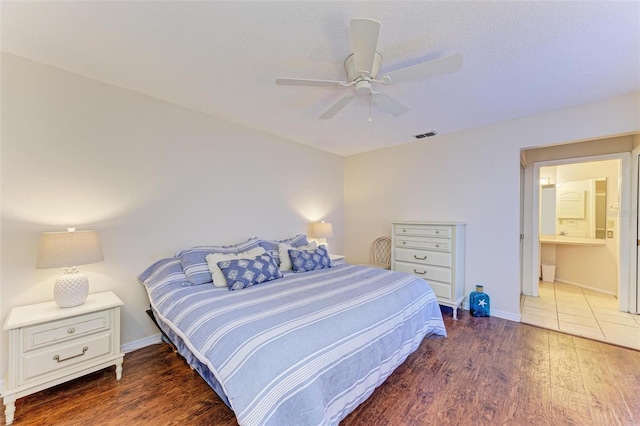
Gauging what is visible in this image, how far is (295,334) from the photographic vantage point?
1.42m

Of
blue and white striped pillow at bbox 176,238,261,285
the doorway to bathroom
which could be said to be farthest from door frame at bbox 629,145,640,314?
blue and white striped pillow at bbox 176,238,261,285

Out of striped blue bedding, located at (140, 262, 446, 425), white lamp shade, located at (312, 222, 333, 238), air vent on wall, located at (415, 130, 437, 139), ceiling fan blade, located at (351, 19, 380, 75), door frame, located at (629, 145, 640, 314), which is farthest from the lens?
white lamp shade, located at (312, 222, 333, 238)

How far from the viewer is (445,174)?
12.5ft

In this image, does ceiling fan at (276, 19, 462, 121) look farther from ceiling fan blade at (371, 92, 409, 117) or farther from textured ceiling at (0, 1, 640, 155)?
textured ceiling at (0, 1, 640, 155)

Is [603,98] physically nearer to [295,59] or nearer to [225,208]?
[295,59]

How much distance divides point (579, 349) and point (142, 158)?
484cm

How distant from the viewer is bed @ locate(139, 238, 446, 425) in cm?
121

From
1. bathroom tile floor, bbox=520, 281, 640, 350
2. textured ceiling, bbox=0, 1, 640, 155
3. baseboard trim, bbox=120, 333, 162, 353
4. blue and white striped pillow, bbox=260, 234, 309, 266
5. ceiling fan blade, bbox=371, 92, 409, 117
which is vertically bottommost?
baseboard trim, bbox=120, 333, 162, 353

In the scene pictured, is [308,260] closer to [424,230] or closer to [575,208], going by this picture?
[424,230]

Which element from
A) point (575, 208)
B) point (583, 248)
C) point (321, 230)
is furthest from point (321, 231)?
point (575, 208)

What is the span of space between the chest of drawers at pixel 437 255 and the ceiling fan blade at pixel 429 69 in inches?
84.8

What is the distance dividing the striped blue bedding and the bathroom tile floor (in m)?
1.76

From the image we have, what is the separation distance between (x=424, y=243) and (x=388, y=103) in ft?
7.04

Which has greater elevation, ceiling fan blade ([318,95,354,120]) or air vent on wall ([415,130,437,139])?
air vent on wall ([415,130,437,139])
